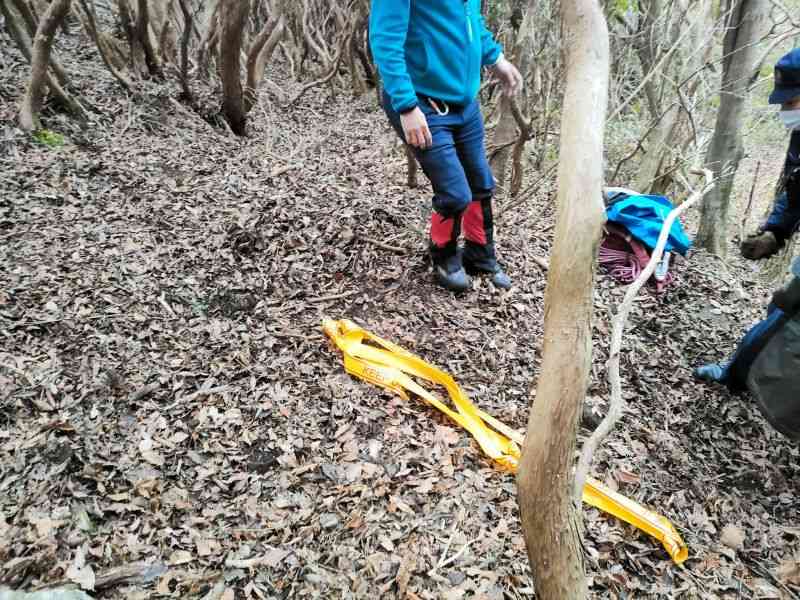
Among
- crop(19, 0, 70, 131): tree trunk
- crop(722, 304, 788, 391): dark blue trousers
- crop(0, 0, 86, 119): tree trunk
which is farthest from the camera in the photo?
crop(0, 0, 86, 119): tree trunk

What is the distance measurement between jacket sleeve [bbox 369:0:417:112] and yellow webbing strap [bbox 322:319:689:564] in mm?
1280

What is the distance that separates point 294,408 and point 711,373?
254 cm

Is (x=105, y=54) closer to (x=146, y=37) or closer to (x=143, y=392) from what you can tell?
(x=146, y=37)

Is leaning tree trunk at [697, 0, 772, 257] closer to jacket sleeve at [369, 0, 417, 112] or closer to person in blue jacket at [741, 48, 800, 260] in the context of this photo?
person in blue jacket at [741, 48, 800, 260]

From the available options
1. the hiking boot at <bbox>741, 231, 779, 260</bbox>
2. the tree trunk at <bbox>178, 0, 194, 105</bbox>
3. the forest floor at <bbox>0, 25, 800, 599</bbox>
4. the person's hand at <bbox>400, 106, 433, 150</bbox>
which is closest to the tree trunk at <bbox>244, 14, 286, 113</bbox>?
the tree trunk at <bbox>178, 0, 194, 105</bbox>

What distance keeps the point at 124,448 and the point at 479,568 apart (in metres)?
1.59

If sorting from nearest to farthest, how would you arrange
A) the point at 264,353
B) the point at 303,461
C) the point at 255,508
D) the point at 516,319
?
the point at 255,508 → the point at 303,461 → the point at 264,353 → the point at 516,319

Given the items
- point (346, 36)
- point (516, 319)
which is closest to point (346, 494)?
point (516, 319)

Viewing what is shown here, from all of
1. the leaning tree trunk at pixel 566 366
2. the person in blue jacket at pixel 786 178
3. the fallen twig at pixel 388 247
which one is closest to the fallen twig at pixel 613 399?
the leaning tree trunk at pixel 566 366

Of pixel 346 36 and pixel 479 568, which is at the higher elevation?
pixel 346 36

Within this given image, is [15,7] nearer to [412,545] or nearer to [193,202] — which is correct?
[193,202]

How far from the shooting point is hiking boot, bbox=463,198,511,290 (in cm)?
313

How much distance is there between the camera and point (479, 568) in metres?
1.91

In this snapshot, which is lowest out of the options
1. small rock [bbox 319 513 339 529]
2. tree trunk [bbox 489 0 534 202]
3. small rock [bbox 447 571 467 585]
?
small rock [bbox 447 571 467 585]
